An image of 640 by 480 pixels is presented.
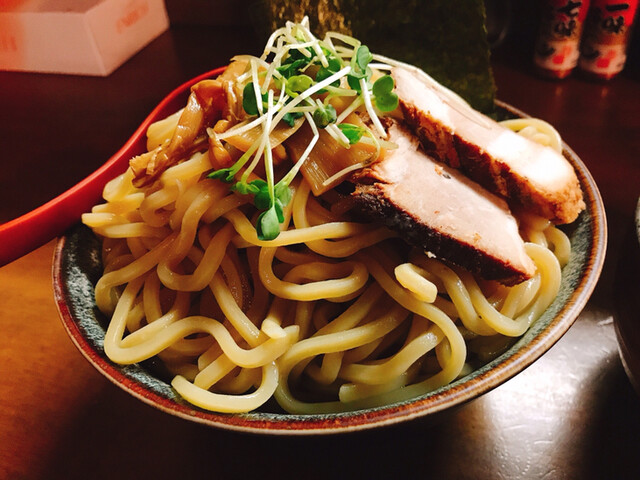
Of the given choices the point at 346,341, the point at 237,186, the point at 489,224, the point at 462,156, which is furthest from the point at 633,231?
the point at 237,186

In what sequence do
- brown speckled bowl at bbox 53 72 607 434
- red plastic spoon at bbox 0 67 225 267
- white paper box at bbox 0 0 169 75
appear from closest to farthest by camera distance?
1. brown speckled bowl at bbox 53 72 607 434
2. red plastic spoon at bbox 0 67 225 267
3. white paper box at bbox 0 0 169 75

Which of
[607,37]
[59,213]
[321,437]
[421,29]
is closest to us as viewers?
[321,437]

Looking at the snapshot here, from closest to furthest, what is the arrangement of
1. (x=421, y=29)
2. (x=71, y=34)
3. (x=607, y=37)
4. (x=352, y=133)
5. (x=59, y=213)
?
(x=352, y=133), (x=59, y=213), (x=421, y=29), (x=607, y=37), (x=71, y=34)

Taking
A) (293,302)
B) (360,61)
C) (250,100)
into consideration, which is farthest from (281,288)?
(360,61)

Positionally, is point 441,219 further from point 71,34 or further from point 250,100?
point 71,34

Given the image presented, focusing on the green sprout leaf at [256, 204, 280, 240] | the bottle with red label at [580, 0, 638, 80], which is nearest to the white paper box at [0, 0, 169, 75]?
the green sprout leaf at [256, 204, 280, 240]

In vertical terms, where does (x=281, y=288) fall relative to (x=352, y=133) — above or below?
below

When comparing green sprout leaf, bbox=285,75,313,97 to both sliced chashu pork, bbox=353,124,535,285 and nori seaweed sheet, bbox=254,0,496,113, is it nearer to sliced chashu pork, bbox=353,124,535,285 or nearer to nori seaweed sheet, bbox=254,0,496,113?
sliced chashu pork, bbox=353,124,535,285

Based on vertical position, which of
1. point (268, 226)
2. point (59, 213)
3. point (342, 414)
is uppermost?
point (268, 226)
